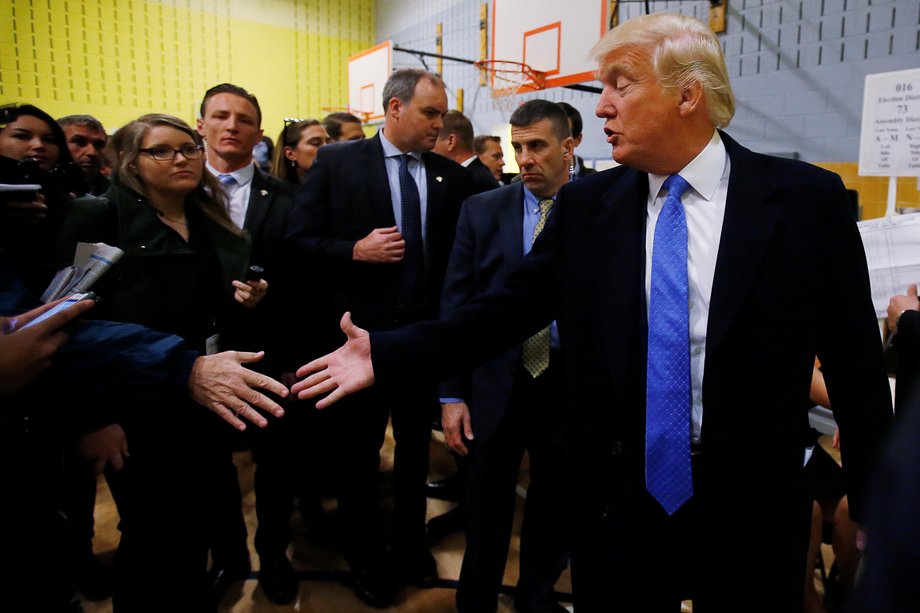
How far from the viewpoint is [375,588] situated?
2350mm

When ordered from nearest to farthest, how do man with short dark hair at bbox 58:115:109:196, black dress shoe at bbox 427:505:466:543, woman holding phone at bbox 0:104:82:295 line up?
woman holding phone at bbox 0:104:82:295 < black dress shoe at bbox 427:505:466:543 < man with short dark hair at bbox 58:115:109:196

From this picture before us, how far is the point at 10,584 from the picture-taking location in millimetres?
1218

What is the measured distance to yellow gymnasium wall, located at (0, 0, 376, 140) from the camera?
28.5 feet

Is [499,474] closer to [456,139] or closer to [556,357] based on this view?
[556,357]

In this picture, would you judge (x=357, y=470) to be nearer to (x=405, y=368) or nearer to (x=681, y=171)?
(x=405, y=368)

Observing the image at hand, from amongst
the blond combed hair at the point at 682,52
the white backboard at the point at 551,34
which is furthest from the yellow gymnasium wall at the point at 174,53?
the blond combed hair at the point at 682,52

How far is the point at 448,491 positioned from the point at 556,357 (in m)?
1.50

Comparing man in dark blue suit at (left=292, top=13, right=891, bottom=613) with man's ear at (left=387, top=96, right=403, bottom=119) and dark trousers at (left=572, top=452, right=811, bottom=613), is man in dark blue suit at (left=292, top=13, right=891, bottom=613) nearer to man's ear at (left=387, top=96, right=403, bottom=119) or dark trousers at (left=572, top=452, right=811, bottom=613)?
dark trousers at (left=572, top=452, right=811, bottom=613)

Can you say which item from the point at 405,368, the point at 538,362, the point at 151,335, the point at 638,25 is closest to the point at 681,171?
the point at 638,25

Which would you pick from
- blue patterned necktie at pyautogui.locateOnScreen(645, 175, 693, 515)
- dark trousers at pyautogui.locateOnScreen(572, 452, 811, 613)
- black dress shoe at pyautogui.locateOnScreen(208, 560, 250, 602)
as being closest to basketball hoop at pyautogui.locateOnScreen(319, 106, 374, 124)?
black dress shoe at pyautogui.locateOnScreen(208, 560, 250, 602)

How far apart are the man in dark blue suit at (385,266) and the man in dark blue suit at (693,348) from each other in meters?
1.04

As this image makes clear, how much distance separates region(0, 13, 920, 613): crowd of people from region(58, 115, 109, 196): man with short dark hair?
122cm

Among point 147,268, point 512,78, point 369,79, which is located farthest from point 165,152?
point 369,79

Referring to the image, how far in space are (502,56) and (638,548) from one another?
6.71 meters
